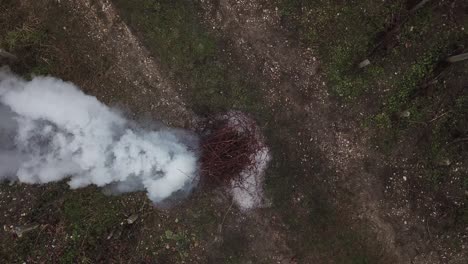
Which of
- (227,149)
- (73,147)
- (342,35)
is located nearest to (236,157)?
(227,149)

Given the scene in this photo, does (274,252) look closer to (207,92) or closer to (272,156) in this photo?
(272,156)

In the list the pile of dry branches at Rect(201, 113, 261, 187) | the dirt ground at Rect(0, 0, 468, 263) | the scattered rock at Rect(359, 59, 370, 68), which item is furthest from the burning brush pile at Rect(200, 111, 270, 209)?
the scattered rock at Rect(359, 59, 370, 68)

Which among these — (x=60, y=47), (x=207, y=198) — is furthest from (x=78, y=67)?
(x=207, y=198)

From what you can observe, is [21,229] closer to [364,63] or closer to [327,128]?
[327,128]

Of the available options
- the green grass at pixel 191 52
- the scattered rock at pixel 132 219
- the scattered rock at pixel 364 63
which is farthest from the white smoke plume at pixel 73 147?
the scattered rock at pixel 364 63

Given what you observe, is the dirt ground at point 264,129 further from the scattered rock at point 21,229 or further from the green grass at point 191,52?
the scattered rock at point 21,229
